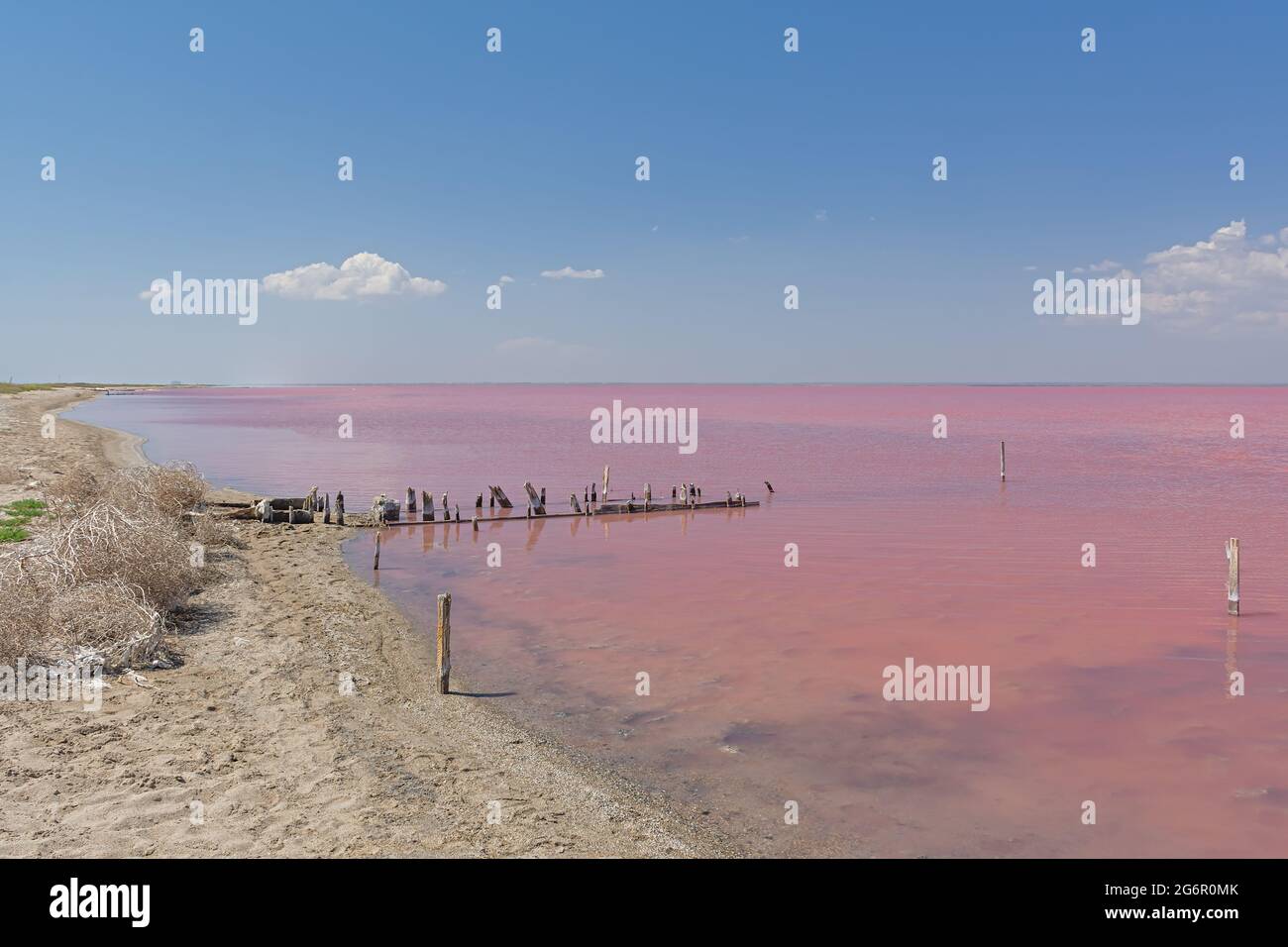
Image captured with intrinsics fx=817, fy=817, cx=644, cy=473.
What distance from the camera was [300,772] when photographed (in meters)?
9.50

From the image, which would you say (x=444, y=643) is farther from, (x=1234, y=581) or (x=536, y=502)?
(x=536, y=502)

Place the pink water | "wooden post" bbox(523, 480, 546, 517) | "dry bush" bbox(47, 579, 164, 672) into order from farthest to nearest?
"wooden post" bbox(523, 480, 546, 517), "dry bush" bbox(47, 579, 164, 672), the pink water

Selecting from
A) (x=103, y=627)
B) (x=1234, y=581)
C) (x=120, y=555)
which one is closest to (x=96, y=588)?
(x=103, y=627)

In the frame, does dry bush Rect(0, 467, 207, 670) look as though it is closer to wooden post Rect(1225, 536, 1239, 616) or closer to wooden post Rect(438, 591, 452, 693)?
wooden post Rect(438, 591, 452, 693)

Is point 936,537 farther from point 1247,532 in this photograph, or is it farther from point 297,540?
point 297,540

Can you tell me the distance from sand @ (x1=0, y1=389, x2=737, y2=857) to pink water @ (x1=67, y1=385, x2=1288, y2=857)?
102 centimetres

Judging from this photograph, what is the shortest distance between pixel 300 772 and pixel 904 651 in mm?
10668

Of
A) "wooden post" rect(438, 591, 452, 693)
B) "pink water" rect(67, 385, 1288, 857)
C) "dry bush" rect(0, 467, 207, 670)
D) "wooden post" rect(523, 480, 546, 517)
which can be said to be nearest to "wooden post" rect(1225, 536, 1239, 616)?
"pink water" rect(67, 385, 1288, 857)

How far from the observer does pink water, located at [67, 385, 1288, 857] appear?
382 inches

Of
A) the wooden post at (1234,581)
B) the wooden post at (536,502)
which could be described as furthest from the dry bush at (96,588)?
the wooden post at (1234,581)

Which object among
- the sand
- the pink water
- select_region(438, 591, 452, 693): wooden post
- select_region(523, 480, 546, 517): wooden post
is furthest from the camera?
select_region(523, 480, 546, 517): wooden post

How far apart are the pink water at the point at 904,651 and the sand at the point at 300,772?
1.02m

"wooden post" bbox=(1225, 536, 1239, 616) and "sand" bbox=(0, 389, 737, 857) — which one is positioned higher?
"wooden post" bbox=(1225, 536, 1239, 616)
